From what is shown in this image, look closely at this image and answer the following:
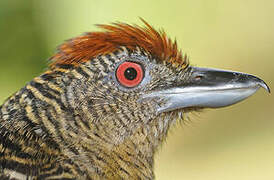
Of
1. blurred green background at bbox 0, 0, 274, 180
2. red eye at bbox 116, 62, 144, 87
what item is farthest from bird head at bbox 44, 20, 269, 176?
blurred green background at bbox 0, 0, 274, 180

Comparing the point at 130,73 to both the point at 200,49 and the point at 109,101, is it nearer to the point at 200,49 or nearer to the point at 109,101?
the point at 109,101

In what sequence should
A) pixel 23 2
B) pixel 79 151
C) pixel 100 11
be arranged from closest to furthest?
pixel 79 151 → pixel 23 2 → pixel 100 11

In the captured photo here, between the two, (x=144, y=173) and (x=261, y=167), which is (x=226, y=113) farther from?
(x=144, y=173)

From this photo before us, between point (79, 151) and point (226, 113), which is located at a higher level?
point (226, 113)

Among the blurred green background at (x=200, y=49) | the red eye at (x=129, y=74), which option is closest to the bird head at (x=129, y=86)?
the red eye at (x=129, y=74)

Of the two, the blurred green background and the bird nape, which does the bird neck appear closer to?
the bird nape

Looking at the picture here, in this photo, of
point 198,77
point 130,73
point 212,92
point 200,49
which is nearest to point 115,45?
point 130,73

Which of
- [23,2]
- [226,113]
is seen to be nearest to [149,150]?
[23,2]

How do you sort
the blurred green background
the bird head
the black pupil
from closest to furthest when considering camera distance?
the bird head → the black pupil → the blurred green background
